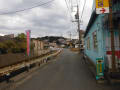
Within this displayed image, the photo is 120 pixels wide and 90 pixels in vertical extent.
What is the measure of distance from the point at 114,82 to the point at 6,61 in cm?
810

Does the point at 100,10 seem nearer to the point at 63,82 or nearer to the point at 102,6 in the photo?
the point at 102,6

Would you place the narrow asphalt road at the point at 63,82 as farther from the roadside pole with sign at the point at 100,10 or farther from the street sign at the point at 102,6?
the street sign at the point at 102,6

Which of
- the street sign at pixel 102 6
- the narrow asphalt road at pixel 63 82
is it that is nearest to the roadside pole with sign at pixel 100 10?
the street sign at pixel 102 6

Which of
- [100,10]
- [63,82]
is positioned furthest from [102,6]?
[63,82]

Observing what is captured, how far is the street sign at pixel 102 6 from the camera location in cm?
599

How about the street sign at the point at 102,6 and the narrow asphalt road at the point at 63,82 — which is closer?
the narrow asphalt road at the point at 63,82

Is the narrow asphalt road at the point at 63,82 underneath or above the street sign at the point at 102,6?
underneath

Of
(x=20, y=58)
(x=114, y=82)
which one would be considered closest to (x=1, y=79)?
(x=20, y=58)

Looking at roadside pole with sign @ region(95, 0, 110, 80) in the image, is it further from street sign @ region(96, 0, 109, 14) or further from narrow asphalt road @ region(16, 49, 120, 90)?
narrow asphalt road @ region(16, 49, 120, 90)

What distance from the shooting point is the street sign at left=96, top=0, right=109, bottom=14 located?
5.99 meters

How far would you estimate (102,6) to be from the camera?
19.9ft

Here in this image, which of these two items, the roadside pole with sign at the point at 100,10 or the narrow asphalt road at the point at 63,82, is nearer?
the narrow asphalt road at the point at 63,82

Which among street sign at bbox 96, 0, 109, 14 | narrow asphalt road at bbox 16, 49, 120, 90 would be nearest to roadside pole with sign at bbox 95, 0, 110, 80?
street sign at bbox 96, 0, 109, 14

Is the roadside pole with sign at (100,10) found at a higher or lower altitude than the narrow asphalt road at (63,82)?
higher
